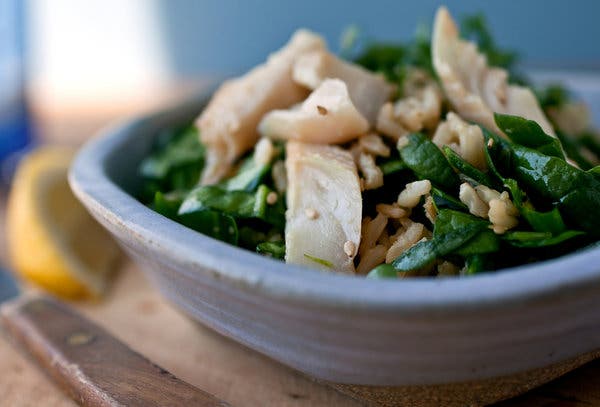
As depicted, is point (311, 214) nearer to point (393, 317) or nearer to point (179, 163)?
point (393, 317)

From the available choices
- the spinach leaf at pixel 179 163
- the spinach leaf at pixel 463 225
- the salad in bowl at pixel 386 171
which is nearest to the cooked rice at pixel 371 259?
the salad in bowl at pixel 386 171

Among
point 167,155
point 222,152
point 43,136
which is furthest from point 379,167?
point 43,136

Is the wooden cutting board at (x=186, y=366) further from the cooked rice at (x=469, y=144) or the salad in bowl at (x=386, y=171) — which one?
the cooked rice at (x=469, y=144)

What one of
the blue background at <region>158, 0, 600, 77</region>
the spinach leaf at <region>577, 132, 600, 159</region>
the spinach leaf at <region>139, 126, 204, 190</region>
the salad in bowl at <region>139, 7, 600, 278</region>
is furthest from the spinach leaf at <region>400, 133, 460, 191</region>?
the blue background at <region>158, 0, 600, 77</region>

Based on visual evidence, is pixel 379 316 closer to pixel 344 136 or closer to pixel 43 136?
pixel 344 136

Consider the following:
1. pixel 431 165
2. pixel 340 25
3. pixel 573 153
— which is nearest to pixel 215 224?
pixel 431 165

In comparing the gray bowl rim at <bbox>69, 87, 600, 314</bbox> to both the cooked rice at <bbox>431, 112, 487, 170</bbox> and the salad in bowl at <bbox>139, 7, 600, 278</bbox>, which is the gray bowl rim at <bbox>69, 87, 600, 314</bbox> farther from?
the cooked rice at <bbox>431, 112, 487, 170</bbox>
